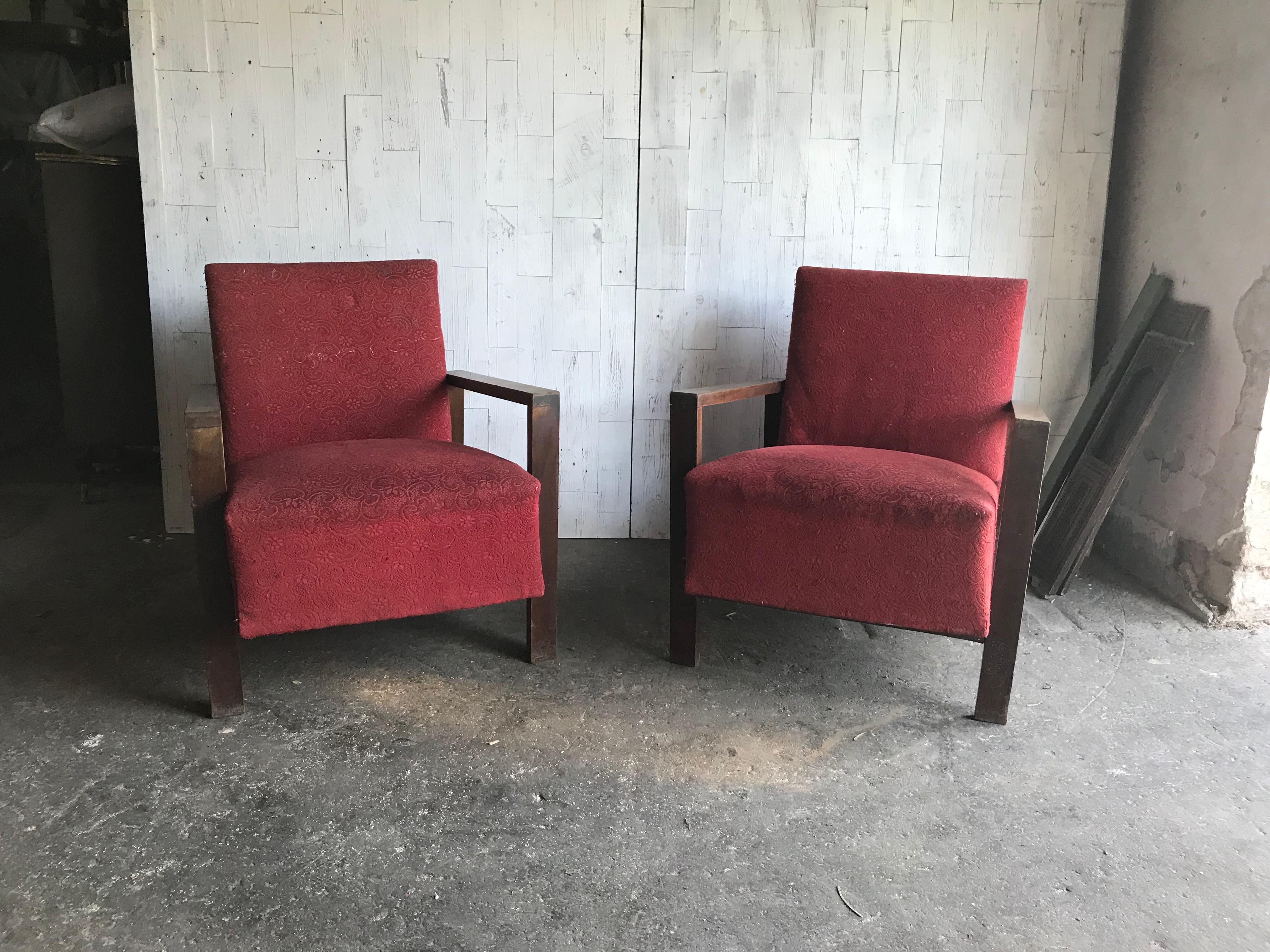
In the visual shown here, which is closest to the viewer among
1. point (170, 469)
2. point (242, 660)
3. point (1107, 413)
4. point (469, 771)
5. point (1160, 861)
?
point (1160, 861)

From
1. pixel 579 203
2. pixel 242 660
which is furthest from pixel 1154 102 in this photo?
pixel 242 660

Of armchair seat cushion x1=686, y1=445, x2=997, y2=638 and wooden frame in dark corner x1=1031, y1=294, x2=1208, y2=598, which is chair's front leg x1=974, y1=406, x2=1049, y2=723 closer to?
armchair seat cushion x1=686, y1=445, x2=997, y2=638

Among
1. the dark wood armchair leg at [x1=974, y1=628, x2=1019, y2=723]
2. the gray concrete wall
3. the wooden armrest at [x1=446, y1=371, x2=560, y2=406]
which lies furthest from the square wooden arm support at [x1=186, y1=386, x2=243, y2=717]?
the gray concrete wall


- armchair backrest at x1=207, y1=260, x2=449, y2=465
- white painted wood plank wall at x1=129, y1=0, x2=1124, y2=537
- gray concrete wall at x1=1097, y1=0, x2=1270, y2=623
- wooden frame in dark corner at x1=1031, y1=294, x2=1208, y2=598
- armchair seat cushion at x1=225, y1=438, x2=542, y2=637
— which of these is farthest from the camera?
white painted wood plank wall at x1=129, y1=0, x2=1124, y2=537

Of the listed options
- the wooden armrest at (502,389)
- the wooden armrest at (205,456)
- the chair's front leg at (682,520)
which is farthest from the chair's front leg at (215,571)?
the chair's front leg at (682,520)

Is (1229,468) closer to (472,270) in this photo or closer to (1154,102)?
(1154,102)

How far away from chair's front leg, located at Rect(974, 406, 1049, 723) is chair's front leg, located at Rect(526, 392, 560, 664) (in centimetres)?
93

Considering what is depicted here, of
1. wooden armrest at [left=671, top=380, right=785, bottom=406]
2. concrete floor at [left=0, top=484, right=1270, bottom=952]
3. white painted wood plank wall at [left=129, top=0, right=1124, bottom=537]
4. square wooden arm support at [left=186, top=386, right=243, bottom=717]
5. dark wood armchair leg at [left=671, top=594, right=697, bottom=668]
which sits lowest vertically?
concrete floor at [left=0, top=484, right=1270, bottom=952]

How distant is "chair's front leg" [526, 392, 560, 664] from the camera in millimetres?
2238

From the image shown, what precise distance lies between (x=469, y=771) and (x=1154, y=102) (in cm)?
267

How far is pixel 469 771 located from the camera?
1.85m

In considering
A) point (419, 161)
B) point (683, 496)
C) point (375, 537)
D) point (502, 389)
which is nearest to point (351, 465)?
point (375, 537)

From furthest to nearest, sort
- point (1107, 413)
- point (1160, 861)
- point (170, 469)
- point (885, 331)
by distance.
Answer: point (170, 469) < point (1107, 413) < point (885, 331) < point (1160, 861)

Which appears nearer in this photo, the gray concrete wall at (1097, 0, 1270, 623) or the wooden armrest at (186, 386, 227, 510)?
the wooden armrest at (186, 386, 227, 510)
